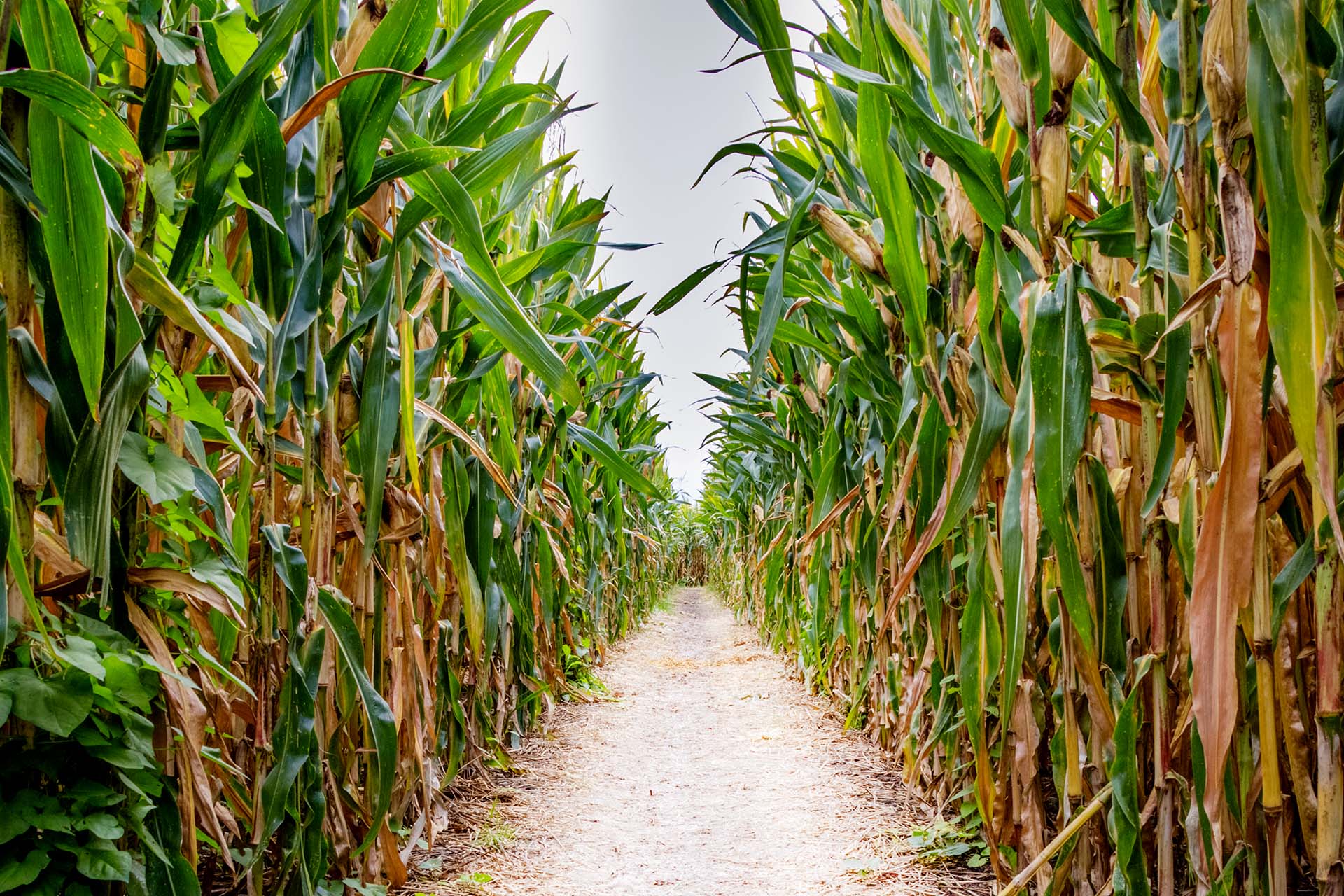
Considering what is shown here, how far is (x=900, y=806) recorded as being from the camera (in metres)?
1.84

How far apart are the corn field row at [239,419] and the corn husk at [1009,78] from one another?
0.63 m

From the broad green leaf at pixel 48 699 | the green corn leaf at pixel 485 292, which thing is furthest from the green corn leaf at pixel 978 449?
the broad green leaf at pixel 48 699

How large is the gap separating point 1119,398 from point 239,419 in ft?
3.89

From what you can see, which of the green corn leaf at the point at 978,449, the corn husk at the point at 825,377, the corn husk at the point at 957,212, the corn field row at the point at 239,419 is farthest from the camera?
the corn husk at the point at 825,377

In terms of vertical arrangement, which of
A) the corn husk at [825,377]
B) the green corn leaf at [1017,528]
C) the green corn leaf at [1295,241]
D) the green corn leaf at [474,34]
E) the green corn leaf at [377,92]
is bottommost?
the green corn leaf at [1017,528]

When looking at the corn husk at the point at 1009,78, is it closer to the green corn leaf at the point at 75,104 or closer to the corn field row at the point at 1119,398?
the corn field row at the point at 1119,398

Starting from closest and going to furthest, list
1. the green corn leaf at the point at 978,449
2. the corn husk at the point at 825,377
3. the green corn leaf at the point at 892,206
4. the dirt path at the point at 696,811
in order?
the green corn leaf at the point at 978,449 → the green corn leaf at the point at 892,206 → the dirt path at the point at 696,811 → the corn husk at the point at 825,377

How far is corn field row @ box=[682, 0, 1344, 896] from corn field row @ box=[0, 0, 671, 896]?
49 centimetres

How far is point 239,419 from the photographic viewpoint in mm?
1155

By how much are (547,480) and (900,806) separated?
1.42 metres

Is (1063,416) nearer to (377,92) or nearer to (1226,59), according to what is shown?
(1226,59)


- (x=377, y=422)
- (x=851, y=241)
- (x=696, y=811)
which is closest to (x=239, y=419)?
(x=377, y=422)

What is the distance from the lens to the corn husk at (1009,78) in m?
0.98

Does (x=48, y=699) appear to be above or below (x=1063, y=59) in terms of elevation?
below
